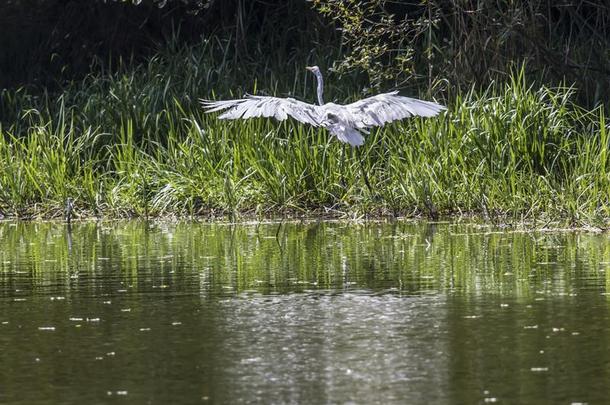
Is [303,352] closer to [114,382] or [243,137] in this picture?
[114,382]

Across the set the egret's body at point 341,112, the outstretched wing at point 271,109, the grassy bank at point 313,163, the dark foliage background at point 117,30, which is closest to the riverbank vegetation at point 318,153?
the grassy bank at point 313,163

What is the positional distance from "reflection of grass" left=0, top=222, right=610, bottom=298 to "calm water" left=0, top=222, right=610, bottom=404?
0.02 meters

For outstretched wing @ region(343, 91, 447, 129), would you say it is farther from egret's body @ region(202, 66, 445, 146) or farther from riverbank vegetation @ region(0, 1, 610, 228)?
riverbank vegetation @ region(0, 1, 610, 228)

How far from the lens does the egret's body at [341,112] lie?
36.1 ft

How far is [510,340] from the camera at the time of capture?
5.40m

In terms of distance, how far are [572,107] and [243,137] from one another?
300 cm

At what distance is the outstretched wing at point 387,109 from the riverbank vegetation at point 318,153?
0.35 metres

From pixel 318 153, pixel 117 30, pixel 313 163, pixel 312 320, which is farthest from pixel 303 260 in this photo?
pixel 117 30


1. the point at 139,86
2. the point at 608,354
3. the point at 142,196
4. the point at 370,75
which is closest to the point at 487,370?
the point at 608,354

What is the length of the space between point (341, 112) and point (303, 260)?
128 inches

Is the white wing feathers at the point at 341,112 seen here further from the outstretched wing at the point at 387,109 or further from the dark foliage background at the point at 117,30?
the dark foliage background at the point at 117,30

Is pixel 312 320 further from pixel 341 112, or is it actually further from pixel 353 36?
pixel 353 36

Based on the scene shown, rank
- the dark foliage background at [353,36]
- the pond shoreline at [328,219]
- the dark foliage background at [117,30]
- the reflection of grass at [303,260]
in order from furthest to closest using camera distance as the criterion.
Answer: the dark foliage background at [117,30], the dark foliage background at [353,36], the pond shoreline at [328,219], the reflection of grass at [303,260]

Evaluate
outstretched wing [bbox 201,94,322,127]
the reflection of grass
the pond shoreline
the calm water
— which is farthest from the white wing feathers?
the calm water
